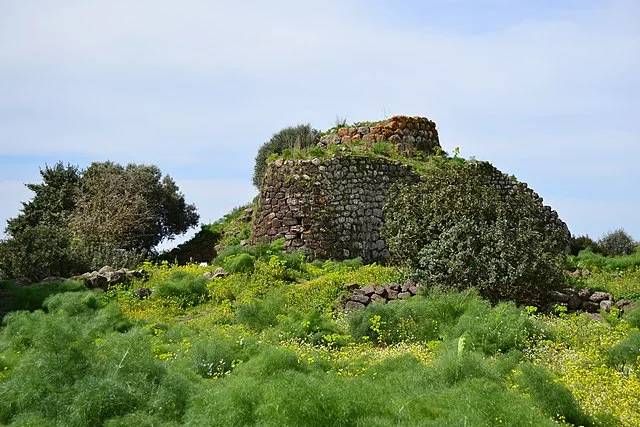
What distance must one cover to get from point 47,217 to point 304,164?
10.4 m

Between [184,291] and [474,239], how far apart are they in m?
5.48

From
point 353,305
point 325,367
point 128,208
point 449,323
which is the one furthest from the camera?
point 128,208

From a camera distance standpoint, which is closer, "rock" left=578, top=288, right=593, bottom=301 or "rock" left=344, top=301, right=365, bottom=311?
"rock" left=344, top=301, right=365, bottom=311

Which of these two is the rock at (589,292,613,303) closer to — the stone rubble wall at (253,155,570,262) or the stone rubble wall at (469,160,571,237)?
the stone rubble wall at (253,155,570,262)

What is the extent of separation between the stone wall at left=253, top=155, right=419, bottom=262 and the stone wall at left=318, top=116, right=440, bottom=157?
231 centimetres

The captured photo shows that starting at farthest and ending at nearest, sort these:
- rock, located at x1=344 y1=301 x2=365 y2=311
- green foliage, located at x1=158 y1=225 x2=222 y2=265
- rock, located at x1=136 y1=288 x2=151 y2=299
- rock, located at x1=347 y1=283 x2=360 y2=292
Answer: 1. green foliage, located at x1=158 y1=225 x2=222 y2=265
2. rock, located at x1=136 y1=288 x2=151 y2=299
3. rock, located at x1=347 y1=283 x2=360 y2=292
4. rock, located at x1=344 y1=301 x2=365 y2=311

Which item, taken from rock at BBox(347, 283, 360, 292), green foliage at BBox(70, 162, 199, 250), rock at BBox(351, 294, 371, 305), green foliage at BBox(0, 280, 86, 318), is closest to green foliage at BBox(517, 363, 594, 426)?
rock at BBox(351, 294, 371, 305)

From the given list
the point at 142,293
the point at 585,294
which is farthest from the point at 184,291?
the point at 585,294

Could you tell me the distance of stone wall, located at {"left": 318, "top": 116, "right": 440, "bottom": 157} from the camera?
23891mm

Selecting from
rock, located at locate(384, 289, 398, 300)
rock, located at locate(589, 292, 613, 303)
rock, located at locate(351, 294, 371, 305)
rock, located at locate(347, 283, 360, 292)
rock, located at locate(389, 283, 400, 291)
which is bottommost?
rock, located at locate(589, 292, 613, 303)

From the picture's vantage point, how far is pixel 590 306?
1386 cm

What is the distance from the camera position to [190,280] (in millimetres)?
15766

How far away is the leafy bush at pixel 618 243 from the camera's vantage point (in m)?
26.9

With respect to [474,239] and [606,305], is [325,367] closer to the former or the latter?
[474,239]
